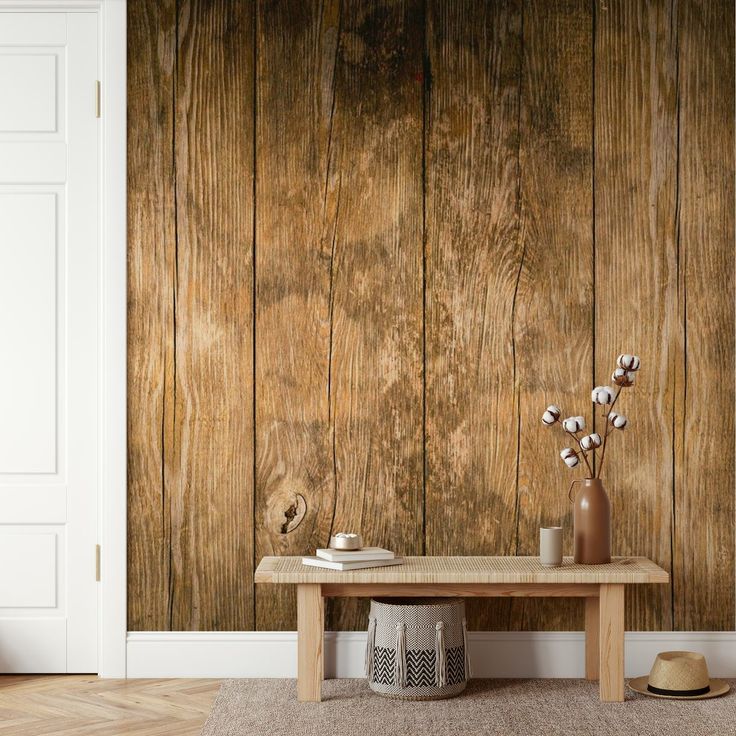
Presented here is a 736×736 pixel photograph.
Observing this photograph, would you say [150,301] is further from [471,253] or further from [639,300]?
[639,300]

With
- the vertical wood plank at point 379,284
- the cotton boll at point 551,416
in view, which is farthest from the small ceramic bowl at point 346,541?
the cotton boll at point 551,416

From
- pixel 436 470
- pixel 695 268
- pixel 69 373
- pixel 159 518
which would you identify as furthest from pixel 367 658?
pixel 695 268

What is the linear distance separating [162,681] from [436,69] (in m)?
2.20

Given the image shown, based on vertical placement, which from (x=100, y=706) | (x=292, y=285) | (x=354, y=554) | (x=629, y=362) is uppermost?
(x=292, y=285)

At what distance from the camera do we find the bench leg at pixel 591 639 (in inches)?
114

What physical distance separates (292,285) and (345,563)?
94cm

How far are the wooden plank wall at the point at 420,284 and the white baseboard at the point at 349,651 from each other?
0.05 metres

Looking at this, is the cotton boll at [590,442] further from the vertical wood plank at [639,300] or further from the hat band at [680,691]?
the hat band at [680,691]

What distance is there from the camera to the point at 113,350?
9.87 ft

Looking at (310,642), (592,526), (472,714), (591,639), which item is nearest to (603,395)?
(592,526)

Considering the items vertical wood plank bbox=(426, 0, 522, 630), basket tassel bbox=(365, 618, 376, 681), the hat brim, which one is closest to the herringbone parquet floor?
basket tassel bbox=(365, 618, 376, 681)

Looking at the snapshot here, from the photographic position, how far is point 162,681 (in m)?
2.96

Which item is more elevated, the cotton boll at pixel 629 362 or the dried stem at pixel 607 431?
the cotton boll at pixel 629 362

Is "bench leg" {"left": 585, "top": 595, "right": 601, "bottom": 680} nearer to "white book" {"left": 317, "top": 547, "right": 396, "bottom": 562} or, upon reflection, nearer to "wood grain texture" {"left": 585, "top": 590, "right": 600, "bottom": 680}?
"wood grain texture" {"left": 585, "top": 590, "right": 600, "bottom": 680}
